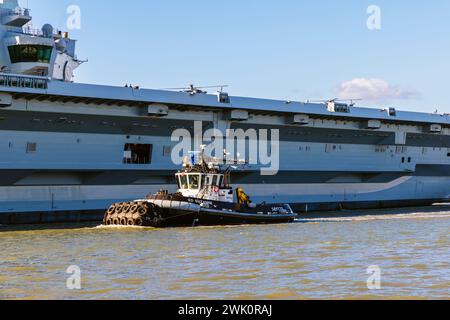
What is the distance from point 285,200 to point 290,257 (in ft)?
75.6

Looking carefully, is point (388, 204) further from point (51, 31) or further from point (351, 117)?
point (51, 31)

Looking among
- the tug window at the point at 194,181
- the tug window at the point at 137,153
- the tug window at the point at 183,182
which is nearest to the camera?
the tug window at the point at 194,181

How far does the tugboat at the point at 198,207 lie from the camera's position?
2781 cm

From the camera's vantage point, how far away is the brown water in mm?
13977

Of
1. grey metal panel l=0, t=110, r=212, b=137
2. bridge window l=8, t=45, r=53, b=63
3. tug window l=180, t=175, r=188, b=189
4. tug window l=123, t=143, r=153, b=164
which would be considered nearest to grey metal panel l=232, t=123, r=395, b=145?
grey metal panel l=0, t=110, r=212, b=137

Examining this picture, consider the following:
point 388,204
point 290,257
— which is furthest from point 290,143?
point 290,257

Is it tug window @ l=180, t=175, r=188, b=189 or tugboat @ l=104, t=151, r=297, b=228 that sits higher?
tug window @ l=180, t=175, r=188, b=189

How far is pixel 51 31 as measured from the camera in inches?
1594

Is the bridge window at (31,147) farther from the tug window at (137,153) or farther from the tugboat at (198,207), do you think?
the tugboat at (198,207)

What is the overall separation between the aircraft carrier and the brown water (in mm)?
6469

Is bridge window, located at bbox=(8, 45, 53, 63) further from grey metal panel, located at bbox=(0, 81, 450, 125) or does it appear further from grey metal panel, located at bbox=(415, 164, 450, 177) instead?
grey metal panel, located at bbox=(415, 164, 450, 177)

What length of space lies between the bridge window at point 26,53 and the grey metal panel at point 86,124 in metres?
6.75

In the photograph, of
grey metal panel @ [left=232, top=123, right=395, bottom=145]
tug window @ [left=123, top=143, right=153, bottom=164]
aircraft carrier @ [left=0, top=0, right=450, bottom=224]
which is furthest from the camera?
grey metal panel @ [left=232, top=123, right=395, bottom=145]

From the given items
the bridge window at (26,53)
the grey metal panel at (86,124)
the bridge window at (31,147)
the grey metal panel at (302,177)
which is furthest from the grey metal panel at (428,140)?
the bridge window at (31,147)
